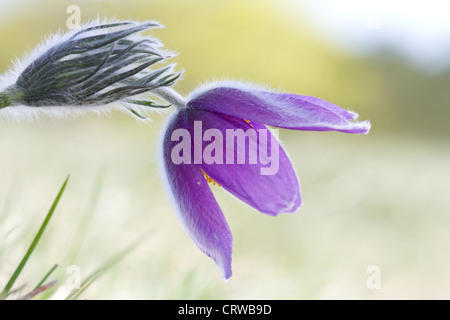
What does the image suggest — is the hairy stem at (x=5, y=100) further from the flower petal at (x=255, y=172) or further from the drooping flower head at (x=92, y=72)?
the flower petal at (x=255, y=172)

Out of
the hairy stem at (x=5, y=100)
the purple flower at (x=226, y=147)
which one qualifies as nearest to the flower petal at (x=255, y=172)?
the purple flower at (x=226, y=147)

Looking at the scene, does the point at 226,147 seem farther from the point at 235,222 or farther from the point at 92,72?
the point at 235,222

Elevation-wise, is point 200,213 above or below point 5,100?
below

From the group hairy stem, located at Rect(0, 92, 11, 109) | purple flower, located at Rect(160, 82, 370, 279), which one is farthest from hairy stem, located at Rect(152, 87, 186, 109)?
hairy stem, located at Rect(0, 92, 11, 109)

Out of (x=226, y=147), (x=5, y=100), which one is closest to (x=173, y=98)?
(x=226, y=147)

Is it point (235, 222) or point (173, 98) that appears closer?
point (173, 98)

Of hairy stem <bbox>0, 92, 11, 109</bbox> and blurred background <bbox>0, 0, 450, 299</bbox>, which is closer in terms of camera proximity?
hairy stem <bbox>0, 92, 11, 109</bbox>

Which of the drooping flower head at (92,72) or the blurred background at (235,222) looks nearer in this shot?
the drooping flower head at (92,72)

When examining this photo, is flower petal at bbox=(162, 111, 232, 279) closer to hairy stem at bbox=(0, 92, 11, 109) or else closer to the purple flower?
the purple flower
